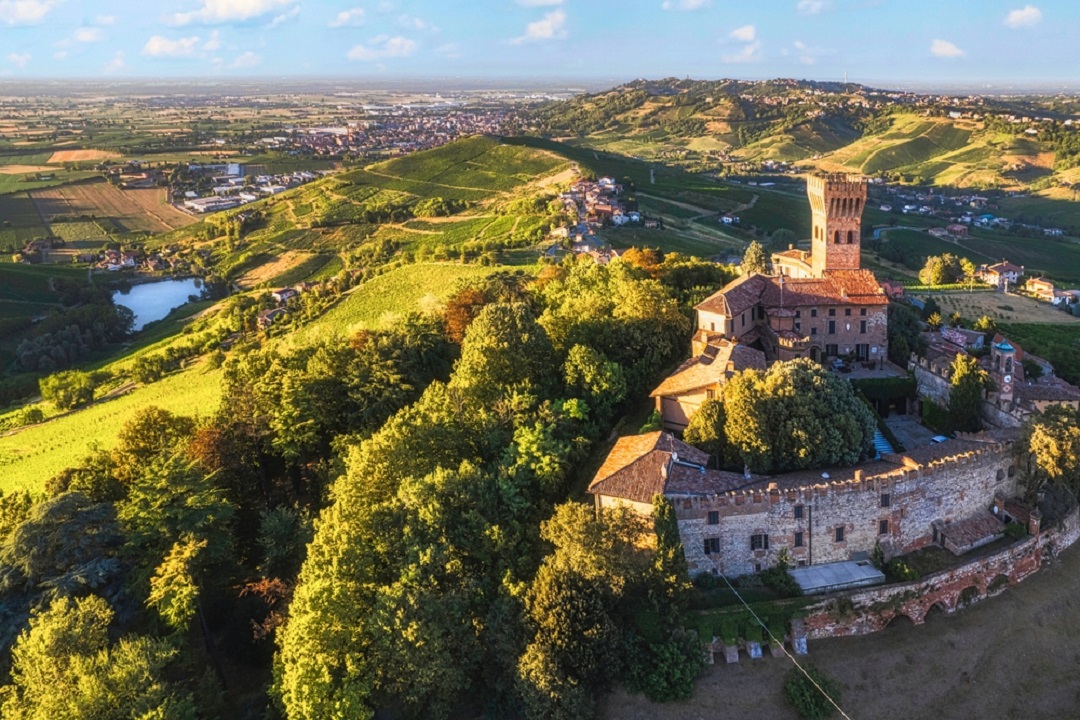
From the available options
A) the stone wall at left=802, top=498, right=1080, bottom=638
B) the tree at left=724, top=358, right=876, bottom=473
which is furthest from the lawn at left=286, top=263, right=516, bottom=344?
the stone wall at left=802, top=498, right=1080, bottom=638

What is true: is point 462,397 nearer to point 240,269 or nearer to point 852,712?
point 852,712

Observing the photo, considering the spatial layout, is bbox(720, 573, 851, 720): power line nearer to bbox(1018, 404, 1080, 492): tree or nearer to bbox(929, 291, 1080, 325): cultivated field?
bbox(1018, 404, 1080, 492): tree

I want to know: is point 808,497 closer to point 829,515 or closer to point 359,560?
point 829,515

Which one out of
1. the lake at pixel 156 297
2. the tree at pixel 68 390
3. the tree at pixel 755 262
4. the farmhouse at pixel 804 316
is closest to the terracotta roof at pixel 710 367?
the farmhouse at pixel 804 316

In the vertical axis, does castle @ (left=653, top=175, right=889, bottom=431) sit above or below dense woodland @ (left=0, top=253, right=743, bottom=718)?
above

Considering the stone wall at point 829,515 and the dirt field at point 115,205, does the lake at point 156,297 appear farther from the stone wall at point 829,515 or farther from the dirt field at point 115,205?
the stone wall at point 829,515

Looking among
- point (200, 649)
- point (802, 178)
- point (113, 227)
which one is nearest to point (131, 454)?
point (200, 649)
